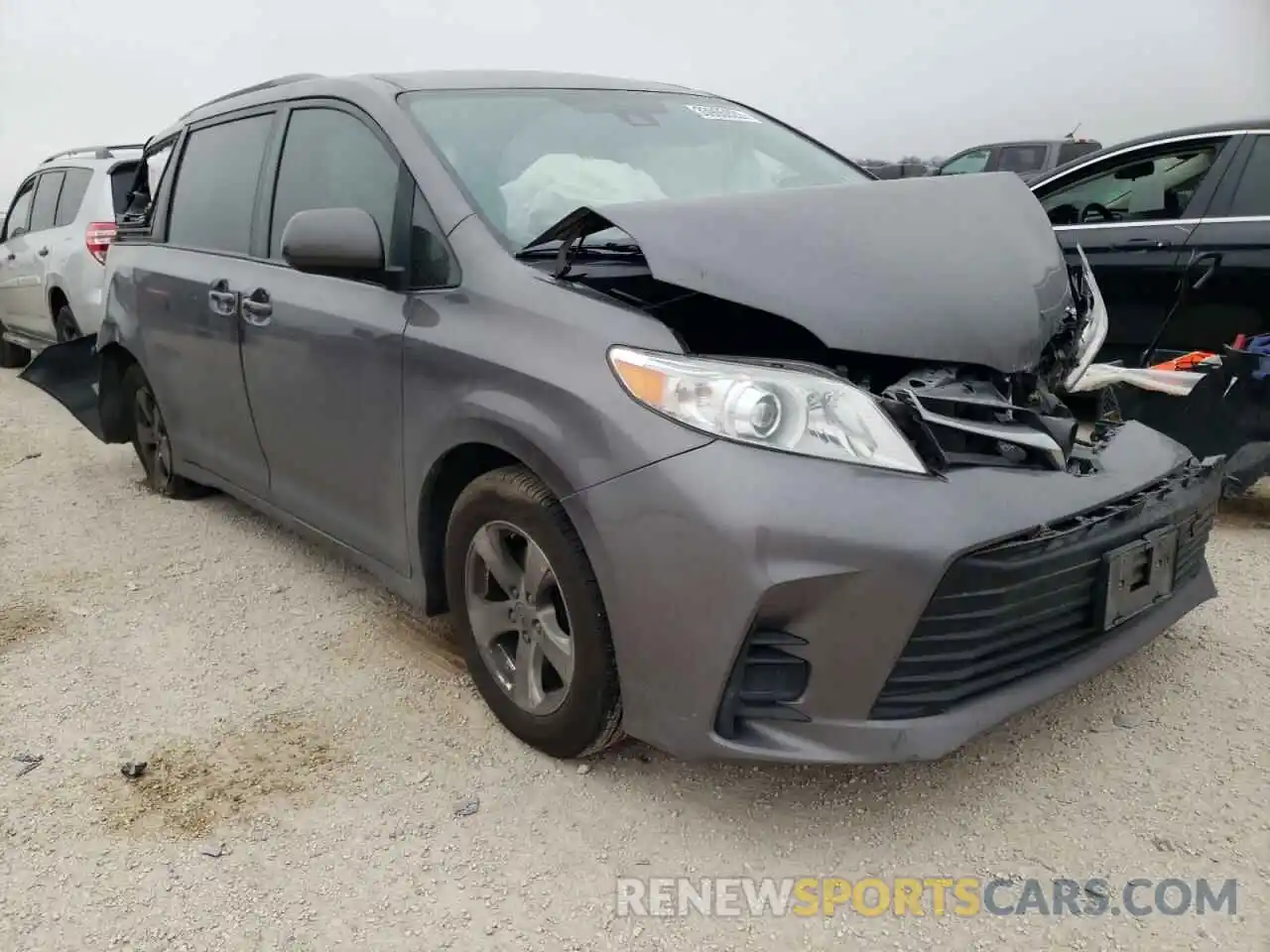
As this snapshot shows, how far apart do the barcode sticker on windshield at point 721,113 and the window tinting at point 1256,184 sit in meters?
2.44

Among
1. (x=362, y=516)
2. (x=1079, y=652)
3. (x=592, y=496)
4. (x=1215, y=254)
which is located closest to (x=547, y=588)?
(x=592, y=496)

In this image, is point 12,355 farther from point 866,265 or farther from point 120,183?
point 866,265

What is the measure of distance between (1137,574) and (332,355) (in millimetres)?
2173

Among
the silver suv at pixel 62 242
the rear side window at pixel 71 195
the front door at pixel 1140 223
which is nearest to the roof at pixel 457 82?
the front door at pixel 1140 223

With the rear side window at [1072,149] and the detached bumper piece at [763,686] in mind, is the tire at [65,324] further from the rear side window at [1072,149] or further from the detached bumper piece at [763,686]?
the rear side window at [1072,149]

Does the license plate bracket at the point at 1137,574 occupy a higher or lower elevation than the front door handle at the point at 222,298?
lower

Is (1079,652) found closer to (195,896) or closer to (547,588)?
(547,588)

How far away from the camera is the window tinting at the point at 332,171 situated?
9.36ft

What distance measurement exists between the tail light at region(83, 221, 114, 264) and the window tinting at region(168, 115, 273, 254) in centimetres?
268

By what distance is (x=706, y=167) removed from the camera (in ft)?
10.2

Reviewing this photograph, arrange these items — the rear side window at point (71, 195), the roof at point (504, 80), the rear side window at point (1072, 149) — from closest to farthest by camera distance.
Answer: the roof at point (504, 80)
the rear side window at point (71, 195)
the rear side window at point (1072, 149)

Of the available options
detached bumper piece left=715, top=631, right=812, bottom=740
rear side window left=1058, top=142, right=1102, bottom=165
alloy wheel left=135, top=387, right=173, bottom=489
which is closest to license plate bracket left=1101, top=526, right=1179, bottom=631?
detached bumper piece left=715, top=631, right=812, bottom=740

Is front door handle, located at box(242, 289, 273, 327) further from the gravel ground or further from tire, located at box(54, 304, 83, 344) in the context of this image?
tire, located at box(54, 304, 83, 344)

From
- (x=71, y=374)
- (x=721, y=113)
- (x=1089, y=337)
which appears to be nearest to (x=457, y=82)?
(x=721, y=113)
